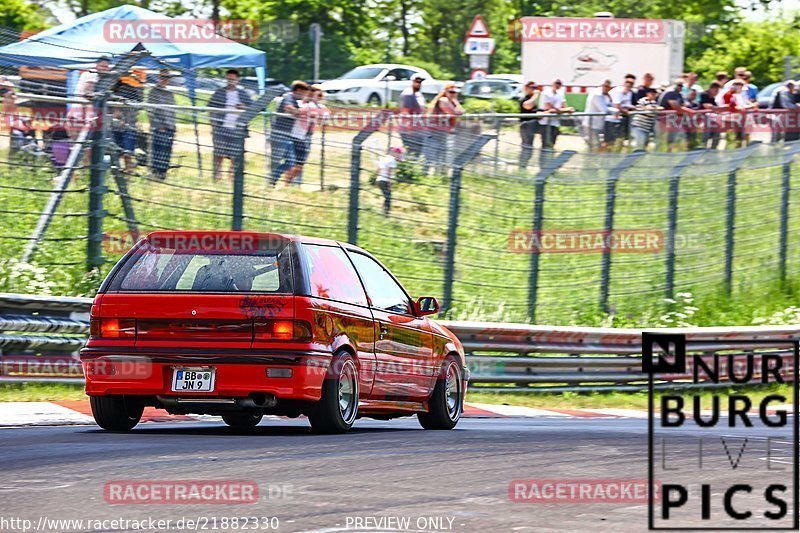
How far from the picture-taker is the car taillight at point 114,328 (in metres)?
10.1

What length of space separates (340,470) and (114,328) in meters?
2.48

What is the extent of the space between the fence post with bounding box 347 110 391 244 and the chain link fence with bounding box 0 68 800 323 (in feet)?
0.07

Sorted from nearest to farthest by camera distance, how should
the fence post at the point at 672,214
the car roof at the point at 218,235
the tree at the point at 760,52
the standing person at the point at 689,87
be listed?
1. the car roof at the point at 218,235
2. the fence post at the point at 672,214
3. the standing person at the point at 689,87
4. the tree at the point at 760,52

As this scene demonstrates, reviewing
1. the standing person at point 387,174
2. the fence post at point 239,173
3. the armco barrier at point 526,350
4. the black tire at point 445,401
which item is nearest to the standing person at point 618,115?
the standing person at point 387,174

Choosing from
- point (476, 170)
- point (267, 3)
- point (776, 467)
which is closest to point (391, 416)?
point (776, 467)

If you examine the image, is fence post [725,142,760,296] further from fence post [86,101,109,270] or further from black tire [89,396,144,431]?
black tire [89,396,144,431]

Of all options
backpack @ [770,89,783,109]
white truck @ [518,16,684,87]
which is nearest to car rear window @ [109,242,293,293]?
backpack @ [770,89,783,109]

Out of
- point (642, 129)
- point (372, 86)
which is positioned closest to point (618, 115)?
point (642, 129)

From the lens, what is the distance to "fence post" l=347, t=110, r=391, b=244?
54.4 ft

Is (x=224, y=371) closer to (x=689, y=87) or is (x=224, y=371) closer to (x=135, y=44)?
(x=135, y=44)

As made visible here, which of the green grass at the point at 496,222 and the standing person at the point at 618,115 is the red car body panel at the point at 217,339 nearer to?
the green grass at the point at 496,222

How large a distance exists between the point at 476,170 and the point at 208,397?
8268mm

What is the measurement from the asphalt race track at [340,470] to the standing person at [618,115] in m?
9.43

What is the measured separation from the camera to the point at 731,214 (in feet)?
67.9
